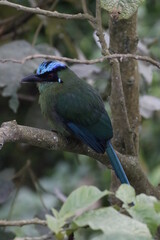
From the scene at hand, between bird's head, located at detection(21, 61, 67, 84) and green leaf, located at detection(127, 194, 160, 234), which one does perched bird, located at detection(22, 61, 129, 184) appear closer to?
bird's head, located at detection(21, 61, 67, 84)

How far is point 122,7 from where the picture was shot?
6.86 ft

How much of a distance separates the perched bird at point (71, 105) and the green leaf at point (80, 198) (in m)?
1.32

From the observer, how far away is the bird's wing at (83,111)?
2.79m

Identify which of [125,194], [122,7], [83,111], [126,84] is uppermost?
[122,7]

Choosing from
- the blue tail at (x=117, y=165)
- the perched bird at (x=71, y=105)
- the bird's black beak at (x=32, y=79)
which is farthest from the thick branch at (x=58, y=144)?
the bird's black beak at (x=32, y=79)

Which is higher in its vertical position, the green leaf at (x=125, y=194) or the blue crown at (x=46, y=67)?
the green leaf at (x=125, y=194)

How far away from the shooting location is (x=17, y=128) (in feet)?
6.57

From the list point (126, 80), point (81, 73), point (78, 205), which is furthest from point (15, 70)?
point (78, 205)

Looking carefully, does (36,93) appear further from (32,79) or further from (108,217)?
(108,217)

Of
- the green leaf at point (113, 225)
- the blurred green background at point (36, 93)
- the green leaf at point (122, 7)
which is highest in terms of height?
the green leaf at point (122, 7)

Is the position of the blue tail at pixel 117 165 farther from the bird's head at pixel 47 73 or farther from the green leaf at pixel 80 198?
the green leaf at pixel 80 198

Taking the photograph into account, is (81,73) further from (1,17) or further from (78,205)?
(78,205)

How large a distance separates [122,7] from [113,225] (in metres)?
1.03

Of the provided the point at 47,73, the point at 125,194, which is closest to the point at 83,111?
the point at 47,73
